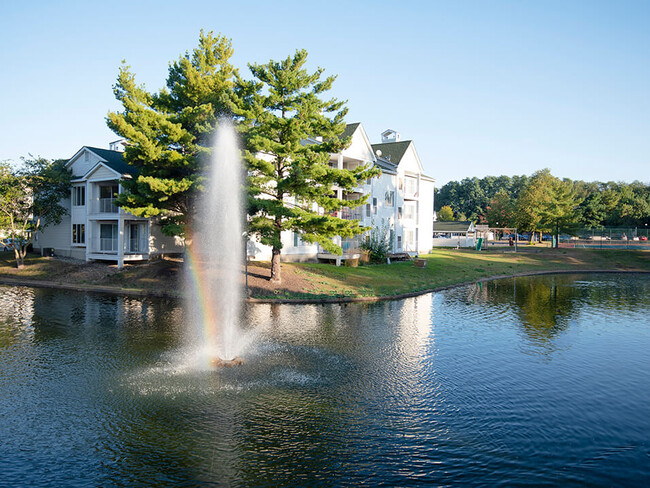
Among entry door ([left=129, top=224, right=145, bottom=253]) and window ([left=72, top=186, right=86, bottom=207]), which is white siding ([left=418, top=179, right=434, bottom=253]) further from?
window ([left=72, top=186, right=86, bottom=207])

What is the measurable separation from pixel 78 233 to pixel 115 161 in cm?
788

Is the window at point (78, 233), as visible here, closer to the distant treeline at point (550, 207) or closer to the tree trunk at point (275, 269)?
the tree trunk at point (275, 269)

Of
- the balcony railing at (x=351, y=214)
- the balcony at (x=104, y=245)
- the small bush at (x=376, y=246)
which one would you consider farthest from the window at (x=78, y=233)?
the small bush at (x=376, y=246)

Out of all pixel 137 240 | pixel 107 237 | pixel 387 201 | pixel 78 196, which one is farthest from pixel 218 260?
pixel 387 201

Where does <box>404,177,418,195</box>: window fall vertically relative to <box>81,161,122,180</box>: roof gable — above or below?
above

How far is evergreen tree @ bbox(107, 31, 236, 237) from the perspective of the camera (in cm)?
2977

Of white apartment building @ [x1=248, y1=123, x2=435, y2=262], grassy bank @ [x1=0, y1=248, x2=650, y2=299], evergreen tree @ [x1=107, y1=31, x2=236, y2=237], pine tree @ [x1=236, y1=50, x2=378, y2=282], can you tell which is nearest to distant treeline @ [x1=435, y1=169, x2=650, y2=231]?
white apartment building @ [x1=248, y1=123, x2=435, y2=262]

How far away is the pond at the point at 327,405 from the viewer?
28.0ft

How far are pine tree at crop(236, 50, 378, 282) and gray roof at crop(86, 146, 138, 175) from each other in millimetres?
14894

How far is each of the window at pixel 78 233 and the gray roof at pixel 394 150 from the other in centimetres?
3401

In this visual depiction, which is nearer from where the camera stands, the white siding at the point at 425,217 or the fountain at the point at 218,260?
the fountain at the point at 218,260

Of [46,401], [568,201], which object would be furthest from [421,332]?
[568,201]

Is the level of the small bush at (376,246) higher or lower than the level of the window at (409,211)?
lower

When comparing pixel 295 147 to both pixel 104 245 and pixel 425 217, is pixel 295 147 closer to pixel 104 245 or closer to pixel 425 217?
pixel 104 245
